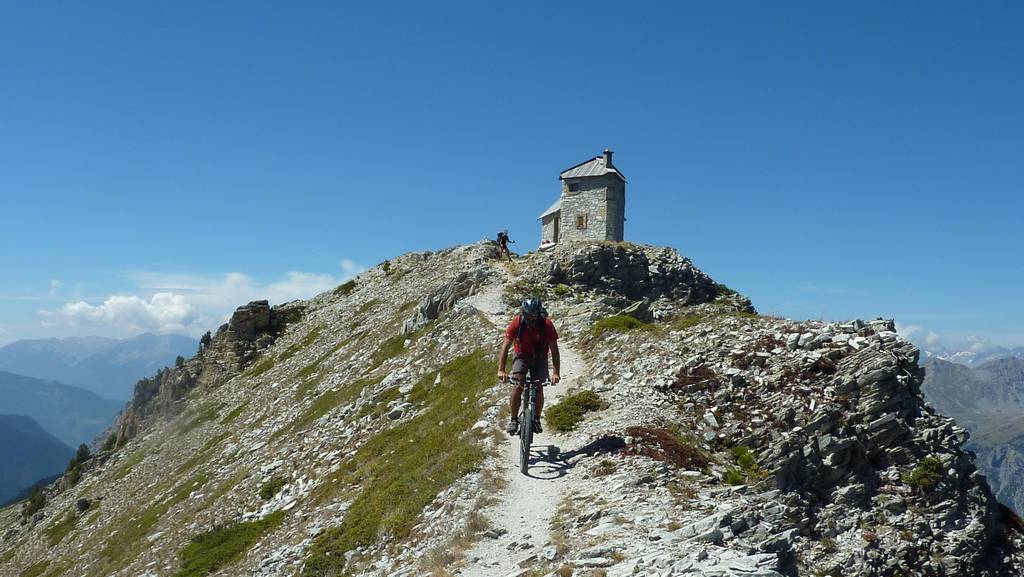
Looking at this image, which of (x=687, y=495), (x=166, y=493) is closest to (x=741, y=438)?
(x=687, y=495)

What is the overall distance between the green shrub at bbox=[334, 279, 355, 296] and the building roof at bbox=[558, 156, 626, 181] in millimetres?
34258

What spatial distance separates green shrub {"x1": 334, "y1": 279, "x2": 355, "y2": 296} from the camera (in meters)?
79.9

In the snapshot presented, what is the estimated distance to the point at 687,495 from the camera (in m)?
12.9

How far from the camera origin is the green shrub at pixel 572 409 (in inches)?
742

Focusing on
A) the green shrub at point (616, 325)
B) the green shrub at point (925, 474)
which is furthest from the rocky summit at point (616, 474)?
the green shrub at point (616, 325)

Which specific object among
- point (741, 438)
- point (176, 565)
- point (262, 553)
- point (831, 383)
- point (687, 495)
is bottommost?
point (176, 565)

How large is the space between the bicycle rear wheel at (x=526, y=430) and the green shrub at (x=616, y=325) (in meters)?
12.3

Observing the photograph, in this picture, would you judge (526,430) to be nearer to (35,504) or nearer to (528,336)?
(528,336)

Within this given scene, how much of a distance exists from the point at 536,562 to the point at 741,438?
8201 millimetres

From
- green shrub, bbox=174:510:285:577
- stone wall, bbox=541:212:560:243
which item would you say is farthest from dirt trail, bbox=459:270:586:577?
stone wall, bbox=541:212:560:243

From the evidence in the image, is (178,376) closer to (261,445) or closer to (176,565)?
(261,445)

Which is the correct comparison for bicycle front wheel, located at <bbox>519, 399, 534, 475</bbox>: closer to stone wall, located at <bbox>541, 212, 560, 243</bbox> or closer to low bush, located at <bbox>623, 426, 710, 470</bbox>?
low bush, located at <bbox>623, 426, 710, 470</bbox>

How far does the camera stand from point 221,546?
2278cm

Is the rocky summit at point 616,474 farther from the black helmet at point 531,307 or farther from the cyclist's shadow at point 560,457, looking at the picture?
the black helmet at point 531,307
